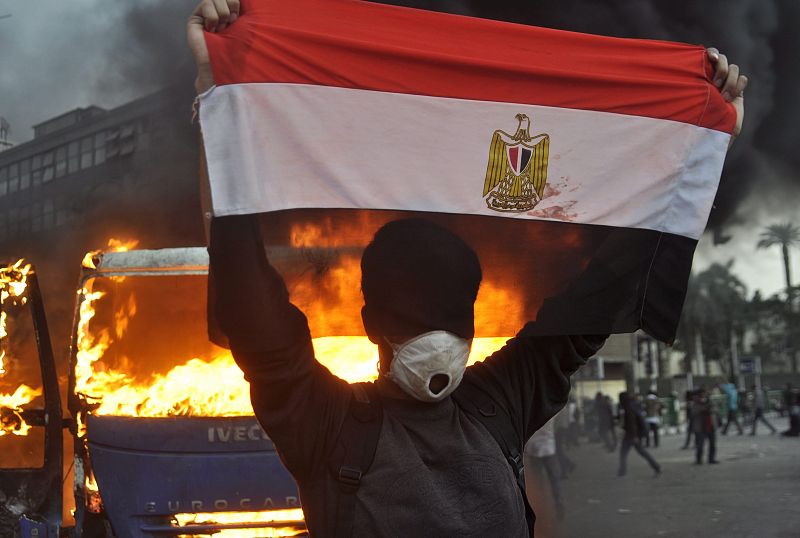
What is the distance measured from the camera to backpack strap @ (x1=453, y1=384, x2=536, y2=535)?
1695mm

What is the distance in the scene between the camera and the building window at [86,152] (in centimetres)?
1241

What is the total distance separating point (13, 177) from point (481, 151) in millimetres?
12344

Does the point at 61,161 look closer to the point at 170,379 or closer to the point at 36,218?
the point at 36,218

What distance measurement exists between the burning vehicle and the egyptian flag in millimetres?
2069

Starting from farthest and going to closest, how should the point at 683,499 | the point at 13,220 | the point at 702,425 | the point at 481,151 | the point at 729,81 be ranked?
the point at 702,425 < the point at 13,220 < the point at 683,499 < the point at 729,81 < the point at 481,151

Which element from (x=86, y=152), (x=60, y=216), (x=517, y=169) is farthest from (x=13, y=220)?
(x=517, y=169)

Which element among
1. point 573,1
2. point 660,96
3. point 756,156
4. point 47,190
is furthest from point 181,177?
point 660,96

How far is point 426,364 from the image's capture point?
1.60 m

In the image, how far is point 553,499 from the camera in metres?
9.04


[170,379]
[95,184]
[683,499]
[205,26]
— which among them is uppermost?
[95,184]

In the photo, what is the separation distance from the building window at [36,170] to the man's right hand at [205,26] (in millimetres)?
11882

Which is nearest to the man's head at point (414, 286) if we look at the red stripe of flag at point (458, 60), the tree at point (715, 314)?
the red stripe of flag at point (458, 60)

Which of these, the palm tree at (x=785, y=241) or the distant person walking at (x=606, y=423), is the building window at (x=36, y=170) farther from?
the palm tree at (x=785, y=241)

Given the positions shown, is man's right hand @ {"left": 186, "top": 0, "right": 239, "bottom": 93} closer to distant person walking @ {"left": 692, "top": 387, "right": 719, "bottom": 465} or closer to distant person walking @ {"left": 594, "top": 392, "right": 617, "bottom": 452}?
distant person walking @ {"left": 692, "top": 387, "right": 719, "bottom": 465}
